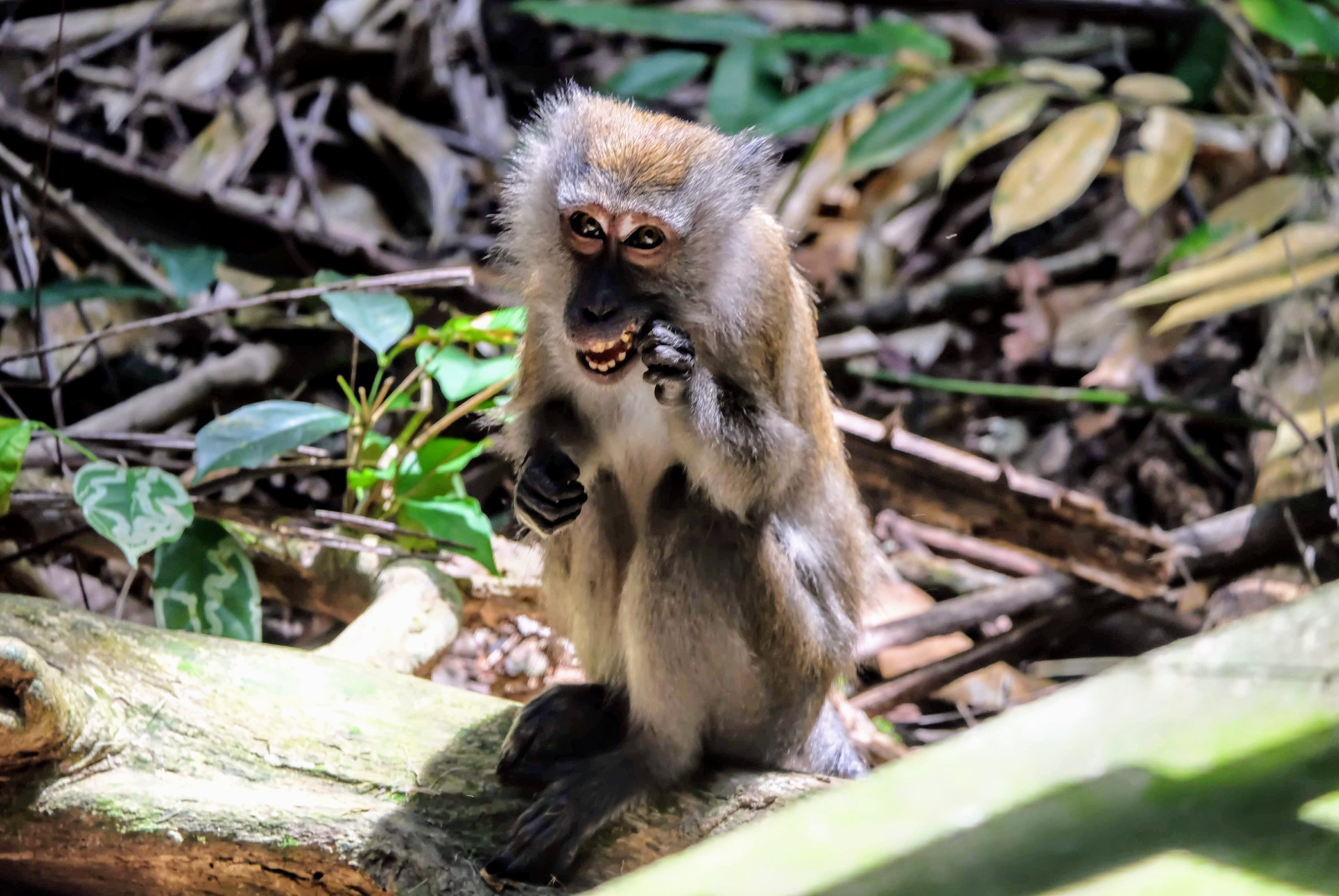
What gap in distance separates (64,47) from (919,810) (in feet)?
24.7

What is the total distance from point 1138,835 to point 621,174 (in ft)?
8.20

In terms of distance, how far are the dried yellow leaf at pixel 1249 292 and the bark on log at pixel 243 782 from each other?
2.06 meters

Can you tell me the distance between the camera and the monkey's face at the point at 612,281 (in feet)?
9.53

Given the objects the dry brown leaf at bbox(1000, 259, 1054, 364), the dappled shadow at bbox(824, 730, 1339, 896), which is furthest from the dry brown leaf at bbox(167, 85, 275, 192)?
the dappled shadow at bbox(824, 730, 1339, 896)

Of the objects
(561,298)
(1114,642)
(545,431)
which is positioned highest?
(561,298)

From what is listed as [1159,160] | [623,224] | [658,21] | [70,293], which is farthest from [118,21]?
[1159,160]

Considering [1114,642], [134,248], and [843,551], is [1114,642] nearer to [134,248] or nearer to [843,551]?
[843,551]

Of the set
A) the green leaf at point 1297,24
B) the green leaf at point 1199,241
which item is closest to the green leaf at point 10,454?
the green leaf at point 1199,241

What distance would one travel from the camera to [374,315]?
159 inches

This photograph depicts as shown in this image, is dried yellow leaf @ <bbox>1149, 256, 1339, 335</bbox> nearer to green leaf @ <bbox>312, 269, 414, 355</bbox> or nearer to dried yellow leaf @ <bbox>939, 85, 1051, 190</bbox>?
dried yellow leaf @ <bbox>939, 85, 1051, 190</bbox>

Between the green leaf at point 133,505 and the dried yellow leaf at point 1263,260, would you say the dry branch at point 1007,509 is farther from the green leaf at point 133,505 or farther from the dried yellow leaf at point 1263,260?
the green leaf at point 133,505

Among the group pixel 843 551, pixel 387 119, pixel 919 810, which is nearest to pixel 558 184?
pixel 843 551

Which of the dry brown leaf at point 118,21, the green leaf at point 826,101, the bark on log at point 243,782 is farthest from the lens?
the dry brown leaf at point 118,21

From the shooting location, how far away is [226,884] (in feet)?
9.03
